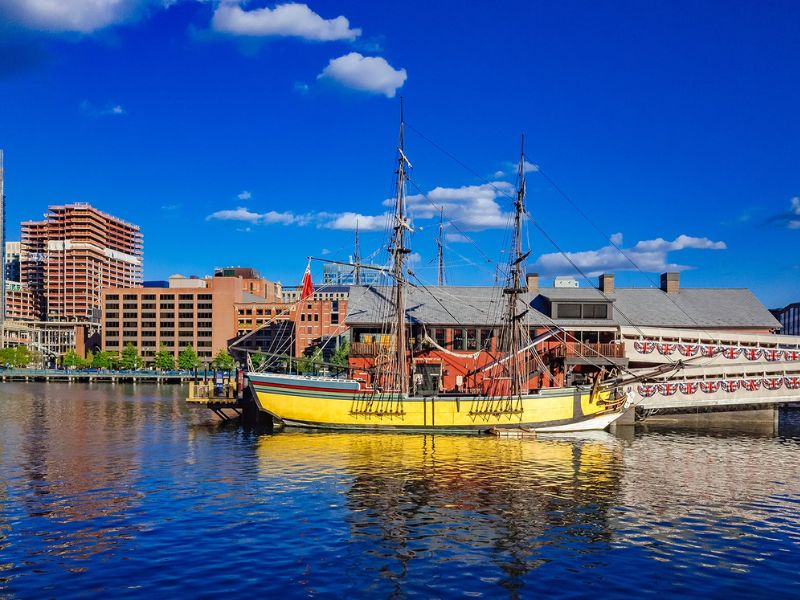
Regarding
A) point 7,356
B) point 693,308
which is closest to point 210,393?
point 693,308

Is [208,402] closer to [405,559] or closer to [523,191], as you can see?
[523,191]

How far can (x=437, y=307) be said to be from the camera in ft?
218

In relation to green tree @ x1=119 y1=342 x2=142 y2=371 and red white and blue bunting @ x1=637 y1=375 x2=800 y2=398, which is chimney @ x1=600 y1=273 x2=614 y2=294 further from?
green tree @ x1=119 y1=342 x2=142 y2=371

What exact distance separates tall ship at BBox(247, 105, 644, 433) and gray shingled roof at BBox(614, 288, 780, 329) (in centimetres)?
937

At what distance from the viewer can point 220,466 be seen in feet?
125

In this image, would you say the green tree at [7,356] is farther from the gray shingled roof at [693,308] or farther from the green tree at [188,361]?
the gray shingled roof at [693,308]

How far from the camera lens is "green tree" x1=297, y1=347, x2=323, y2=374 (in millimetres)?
52422

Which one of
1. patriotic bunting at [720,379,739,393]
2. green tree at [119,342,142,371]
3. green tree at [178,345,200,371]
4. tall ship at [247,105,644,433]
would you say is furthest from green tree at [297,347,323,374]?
green tree at [119,342,142,371]

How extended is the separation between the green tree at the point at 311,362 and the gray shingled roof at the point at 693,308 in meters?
29.1

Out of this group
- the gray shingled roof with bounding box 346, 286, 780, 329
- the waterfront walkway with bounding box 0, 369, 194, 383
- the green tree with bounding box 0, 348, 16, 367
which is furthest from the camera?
the green tree with bounding box 0, 348, 16, 367

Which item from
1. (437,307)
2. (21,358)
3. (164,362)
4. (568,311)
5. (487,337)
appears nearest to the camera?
(487,337)

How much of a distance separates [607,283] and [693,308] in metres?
8.61

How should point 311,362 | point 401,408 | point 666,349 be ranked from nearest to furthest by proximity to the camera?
point 401,408, point 311,362, point 666,349

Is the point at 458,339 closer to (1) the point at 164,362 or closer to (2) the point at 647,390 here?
(2) the point at 647,390
